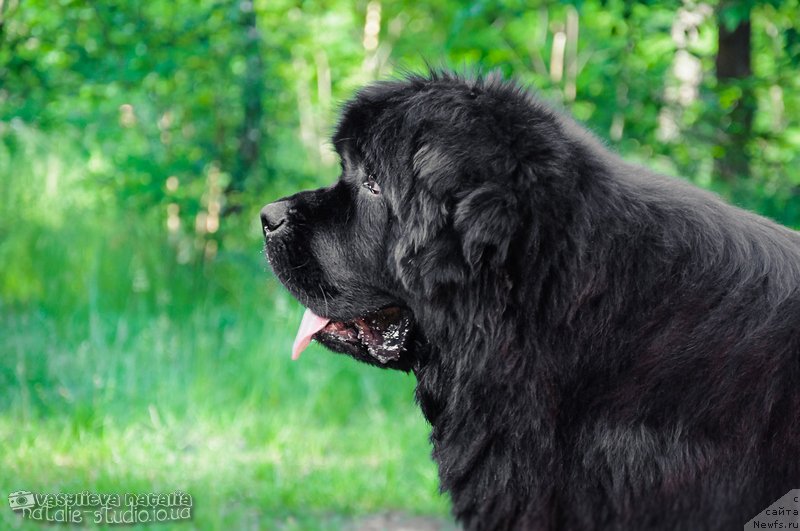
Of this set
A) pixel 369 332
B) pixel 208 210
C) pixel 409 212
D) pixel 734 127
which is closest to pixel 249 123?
pixel 208 210

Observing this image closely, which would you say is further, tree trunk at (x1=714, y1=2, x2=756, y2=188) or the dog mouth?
tree trunk at (x1=714, y1=2, x2=756, y2=188)

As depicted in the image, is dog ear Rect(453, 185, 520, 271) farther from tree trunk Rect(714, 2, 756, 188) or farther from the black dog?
tree trunk Rect(714, 2, 756, 188)

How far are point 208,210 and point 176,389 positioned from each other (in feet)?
6.66

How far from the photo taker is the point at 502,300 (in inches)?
91.3

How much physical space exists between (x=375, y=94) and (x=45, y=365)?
3.33m

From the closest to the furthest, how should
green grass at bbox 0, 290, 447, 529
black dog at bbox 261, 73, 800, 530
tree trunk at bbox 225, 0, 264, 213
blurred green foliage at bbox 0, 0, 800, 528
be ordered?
black dog at bbox 261, 73, 800, 530, green grass at bbox 0, 290, 447, 529, blurred green foliage at bbox 0, 0, 800, 528, tree trunk at bbox 225, 0, 264, 213

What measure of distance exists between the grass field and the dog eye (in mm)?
1351

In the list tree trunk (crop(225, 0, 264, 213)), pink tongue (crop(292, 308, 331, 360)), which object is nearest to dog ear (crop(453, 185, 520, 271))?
pink tongue (crop(292, 308, 331, 360))

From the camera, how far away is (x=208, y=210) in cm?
676

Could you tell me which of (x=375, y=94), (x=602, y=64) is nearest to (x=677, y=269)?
(x=375, y=94)

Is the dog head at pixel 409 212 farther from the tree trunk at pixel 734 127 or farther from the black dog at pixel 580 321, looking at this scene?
the tree trunk at pixel 734 127

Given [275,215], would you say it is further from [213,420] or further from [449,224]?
[213,420]

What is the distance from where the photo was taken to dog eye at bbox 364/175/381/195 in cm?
261

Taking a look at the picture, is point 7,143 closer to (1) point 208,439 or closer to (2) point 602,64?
(1) point 208,439
